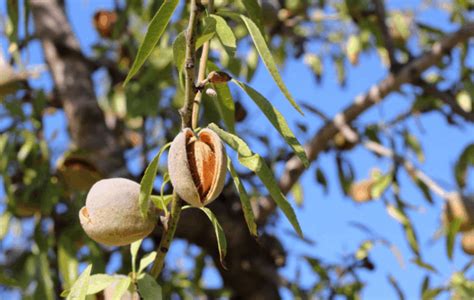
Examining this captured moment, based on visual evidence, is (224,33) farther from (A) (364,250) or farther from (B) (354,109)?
(A) (364,250)

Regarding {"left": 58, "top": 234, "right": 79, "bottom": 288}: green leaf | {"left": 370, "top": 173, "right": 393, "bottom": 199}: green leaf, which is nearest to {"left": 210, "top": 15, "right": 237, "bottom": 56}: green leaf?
{"left": 58, "top": 234, "right": 79, "bottom": 288}: green leaf

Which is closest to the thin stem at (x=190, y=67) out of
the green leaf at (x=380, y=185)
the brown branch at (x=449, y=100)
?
the brown branch at (x=449, y=100)

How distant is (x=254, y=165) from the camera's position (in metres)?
0.69

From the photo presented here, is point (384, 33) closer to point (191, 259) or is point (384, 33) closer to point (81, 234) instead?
point (81, 234)

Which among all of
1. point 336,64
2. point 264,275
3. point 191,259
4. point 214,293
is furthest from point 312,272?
point 336,64

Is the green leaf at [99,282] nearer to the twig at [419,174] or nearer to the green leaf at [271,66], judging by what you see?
the green leaf at [271,66]

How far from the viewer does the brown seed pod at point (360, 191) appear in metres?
2.14

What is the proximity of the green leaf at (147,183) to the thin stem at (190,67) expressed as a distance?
1.8 inches

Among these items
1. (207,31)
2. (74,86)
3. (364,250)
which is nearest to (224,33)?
(207,31)

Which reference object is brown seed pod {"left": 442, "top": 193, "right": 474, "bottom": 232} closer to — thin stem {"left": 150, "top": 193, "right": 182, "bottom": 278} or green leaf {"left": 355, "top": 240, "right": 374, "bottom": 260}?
green leaf {"left": 355, "top": 240, "right": 374, "bottom": 260}

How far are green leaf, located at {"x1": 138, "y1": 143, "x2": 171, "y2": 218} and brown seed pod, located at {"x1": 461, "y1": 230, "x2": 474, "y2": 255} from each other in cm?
99

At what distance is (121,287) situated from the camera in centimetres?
74

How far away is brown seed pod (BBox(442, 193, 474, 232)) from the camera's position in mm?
1579

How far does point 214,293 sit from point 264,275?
0.51 feet
